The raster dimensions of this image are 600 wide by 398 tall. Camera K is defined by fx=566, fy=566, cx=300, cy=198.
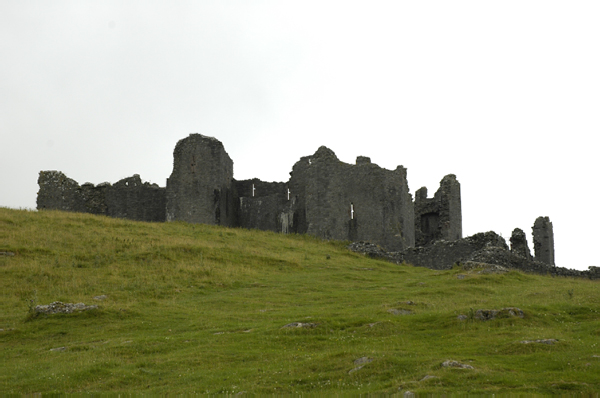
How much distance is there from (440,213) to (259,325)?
112 feet

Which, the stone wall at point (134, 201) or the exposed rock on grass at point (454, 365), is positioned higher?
the stone wall at point (134, 201)

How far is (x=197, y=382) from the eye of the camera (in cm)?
Result: 1162

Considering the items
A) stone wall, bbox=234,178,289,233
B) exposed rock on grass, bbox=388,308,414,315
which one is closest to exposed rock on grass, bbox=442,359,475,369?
exposed rock on grass, bbox=388,308,414,315

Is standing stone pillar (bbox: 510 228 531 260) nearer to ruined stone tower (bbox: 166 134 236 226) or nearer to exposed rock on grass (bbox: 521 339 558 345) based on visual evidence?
ruined stone tower (bbox: 166 134 236 226)

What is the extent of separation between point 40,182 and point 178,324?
3272 centimetres

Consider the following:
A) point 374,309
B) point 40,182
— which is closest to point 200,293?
point 374,309

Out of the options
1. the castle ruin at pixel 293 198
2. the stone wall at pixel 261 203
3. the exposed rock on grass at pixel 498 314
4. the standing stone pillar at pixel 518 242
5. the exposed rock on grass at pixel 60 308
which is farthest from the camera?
the stone wall at pixel 261 203

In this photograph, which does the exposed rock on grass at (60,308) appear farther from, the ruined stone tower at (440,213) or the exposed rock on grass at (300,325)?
the ruined stone tower at (440,213)

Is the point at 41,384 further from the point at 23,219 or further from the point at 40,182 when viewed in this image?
the point at 40,182

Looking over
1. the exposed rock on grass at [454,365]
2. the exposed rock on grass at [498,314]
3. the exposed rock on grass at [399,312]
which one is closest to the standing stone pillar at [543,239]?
the exposed rock on grass at [399,312]

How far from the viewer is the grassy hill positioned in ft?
37.2

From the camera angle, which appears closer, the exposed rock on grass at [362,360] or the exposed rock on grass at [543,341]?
the exposed rock on grass at [362,360]

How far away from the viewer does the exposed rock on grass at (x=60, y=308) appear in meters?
18.8

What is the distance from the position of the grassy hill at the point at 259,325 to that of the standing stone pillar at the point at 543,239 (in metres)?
24.5
